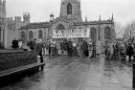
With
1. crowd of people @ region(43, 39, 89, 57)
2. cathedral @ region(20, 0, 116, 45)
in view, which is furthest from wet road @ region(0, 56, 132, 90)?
cathedral @ region(20, 0, 116, 45)

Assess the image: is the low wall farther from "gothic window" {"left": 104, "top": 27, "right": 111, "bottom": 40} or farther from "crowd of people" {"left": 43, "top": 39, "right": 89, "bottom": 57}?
"gothic window" {"left": 104, "top": 27, "right": 111, "bottom": 40}

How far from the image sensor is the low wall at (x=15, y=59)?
5.46 m

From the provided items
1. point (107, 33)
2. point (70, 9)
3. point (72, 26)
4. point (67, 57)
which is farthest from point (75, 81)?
point (70, 9)

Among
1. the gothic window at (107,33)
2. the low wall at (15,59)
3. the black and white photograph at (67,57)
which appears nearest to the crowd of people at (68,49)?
the black and white photograph at (67,57)

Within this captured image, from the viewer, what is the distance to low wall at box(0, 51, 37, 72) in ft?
17.9

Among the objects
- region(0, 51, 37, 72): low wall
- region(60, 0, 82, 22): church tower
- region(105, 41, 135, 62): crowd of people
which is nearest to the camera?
region(0, 51, 37, 72): low wall

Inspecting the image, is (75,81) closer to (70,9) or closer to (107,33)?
(107,33)

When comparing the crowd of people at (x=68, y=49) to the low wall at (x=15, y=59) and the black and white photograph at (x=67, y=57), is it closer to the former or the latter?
the black and white photograph at (x=67, y=57)

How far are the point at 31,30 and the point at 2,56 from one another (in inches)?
2448

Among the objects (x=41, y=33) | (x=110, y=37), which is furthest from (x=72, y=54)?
(x=41, y=33)

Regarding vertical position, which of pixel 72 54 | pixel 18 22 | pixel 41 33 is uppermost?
pixel 18 22

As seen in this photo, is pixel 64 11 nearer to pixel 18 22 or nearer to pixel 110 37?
pixel 110 37

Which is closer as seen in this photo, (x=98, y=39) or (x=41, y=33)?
(x=98, y=39)

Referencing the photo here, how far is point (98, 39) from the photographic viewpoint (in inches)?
2306
